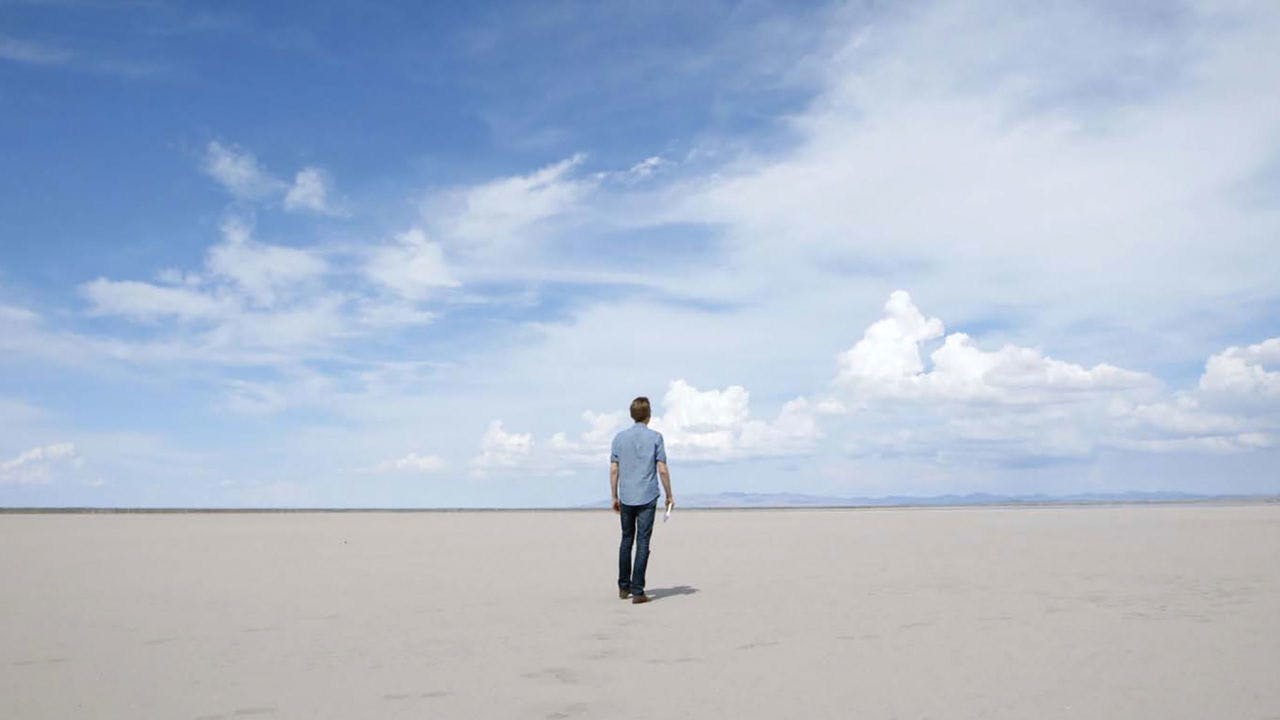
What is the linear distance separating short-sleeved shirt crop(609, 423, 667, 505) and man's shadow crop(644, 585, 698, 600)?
3.78ft

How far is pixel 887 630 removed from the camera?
810cm

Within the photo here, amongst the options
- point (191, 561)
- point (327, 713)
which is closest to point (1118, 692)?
point (327, 713)

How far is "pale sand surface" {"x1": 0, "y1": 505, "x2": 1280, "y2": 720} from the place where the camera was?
5723 millimetres

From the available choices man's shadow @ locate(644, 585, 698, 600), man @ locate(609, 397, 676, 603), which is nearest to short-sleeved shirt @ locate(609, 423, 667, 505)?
man @ locate(609, 397, 676, 603)

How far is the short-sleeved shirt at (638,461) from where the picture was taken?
11094 millimetres

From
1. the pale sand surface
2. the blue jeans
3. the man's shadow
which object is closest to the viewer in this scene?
the pale sand surface

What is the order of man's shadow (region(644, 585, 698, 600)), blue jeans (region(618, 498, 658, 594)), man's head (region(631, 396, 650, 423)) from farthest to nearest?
man's head (region(631, 396, 650, 423)), man's shadow (region(644, 585, 698, 600)), blue jeans (region(618, 498, 658, 594))

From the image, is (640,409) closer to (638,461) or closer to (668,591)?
(638,461)

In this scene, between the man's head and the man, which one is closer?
the man

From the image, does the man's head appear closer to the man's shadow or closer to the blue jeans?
the blue jeans

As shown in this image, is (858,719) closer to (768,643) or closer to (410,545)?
(768,643)

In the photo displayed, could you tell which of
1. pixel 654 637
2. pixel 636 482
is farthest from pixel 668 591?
pixel 654 637

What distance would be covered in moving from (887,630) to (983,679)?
6.46 feet

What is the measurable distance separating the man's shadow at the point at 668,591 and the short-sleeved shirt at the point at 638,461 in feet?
3.78
